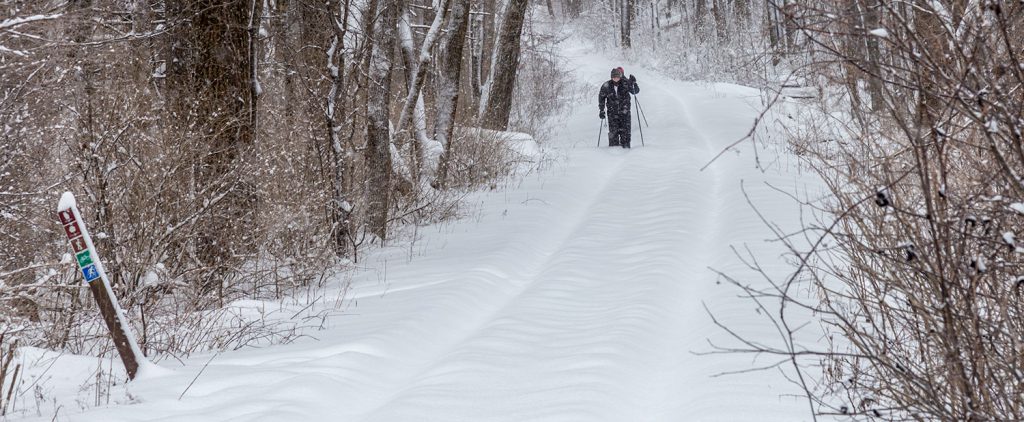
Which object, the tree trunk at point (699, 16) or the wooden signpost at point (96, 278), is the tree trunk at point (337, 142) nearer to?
the wooden signpost at point (96, 278)

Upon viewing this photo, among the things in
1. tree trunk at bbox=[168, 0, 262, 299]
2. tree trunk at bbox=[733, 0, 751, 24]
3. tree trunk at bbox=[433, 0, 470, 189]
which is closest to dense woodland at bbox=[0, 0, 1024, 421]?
tree trunk at bbox=[168, 0, 262, 299]

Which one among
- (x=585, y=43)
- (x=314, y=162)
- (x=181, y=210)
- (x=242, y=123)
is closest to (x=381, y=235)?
(x=314, y=162)

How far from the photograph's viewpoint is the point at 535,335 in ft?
20.0

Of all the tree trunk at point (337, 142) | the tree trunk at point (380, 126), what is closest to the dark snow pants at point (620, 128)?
the tree trunk at point (380, 126)

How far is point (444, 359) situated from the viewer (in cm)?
Result: 560

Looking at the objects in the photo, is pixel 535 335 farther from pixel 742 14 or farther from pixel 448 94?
pixel 742 14

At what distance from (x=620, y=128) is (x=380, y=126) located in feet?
27.2

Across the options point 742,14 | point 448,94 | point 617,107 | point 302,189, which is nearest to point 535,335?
point 302,189

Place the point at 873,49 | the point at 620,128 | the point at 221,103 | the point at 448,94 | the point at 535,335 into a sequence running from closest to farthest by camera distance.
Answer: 1. the point at 873,49
2. the point at 535,335
3. the point at 221,103
4. the point at 448,94
5. the point at 620,128

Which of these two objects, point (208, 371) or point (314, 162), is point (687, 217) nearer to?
point (314, 162)

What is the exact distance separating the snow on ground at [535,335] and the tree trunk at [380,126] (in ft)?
1.95

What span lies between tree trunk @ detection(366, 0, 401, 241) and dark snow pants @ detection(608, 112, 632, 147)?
7.90m

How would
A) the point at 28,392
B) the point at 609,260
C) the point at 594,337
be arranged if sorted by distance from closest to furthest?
the point at 28,392
the point at 594,337
the point at 609,260

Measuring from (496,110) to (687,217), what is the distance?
23.4 ft
